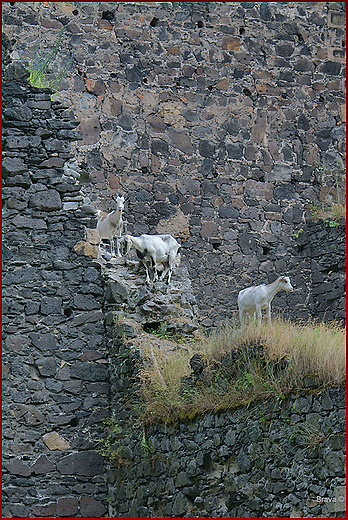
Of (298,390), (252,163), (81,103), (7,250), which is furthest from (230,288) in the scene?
(298,390)

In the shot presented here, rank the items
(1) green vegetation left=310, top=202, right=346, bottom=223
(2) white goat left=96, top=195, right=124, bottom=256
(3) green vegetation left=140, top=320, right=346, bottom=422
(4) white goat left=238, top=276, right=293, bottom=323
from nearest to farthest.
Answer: (3) green vegetation left=140, top=320, right=346, bottom=422, (4) white goat left=238, top=276, right=293, bottom=323, (2) white goat left=96, top=195, right=124, bottom=256, (1) green vegetation left=310, top=202, right=346, bottom=223

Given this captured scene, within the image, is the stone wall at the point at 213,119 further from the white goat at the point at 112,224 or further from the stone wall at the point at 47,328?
the stone wall at the point at 47,328

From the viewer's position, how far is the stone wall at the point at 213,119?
579 inches

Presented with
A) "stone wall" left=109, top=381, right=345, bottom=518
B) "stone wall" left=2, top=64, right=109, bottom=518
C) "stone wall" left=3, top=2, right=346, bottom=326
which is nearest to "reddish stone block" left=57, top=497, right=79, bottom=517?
"stone wall" left=2, top=64, right=109, bottom=518

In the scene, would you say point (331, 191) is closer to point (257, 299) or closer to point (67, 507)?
point (257, 299)

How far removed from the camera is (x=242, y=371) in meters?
8.66

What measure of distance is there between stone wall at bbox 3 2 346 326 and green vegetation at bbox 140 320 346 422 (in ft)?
16.5

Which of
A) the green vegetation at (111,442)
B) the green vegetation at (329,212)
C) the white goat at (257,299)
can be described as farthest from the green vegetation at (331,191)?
the green vegetation at (111,442)

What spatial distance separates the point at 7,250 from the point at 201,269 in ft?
15.6

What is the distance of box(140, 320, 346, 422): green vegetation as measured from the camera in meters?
7.94

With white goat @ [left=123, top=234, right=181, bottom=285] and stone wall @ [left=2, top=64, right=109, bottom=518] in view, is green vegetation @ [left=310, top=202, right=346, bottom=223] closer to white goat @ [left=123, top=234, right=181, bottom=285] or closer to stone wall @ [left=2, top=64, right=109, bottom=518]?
white goat @ [left=123, top=234, right=181, bottom=285]

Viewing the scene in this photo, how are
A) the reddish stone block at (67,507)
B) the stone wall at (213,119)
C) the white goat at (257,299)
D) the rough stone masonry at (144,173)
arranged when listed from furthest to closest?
the stone wall at (213,119) → the white goat at (257,299) → the rough stone masonry at (144,173) → the reddish stone block at (67,507)

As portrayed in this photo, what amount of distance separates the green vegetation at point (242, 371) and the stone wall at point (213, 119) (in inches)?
198

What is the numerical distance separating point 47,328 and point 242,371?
2.88 metres
